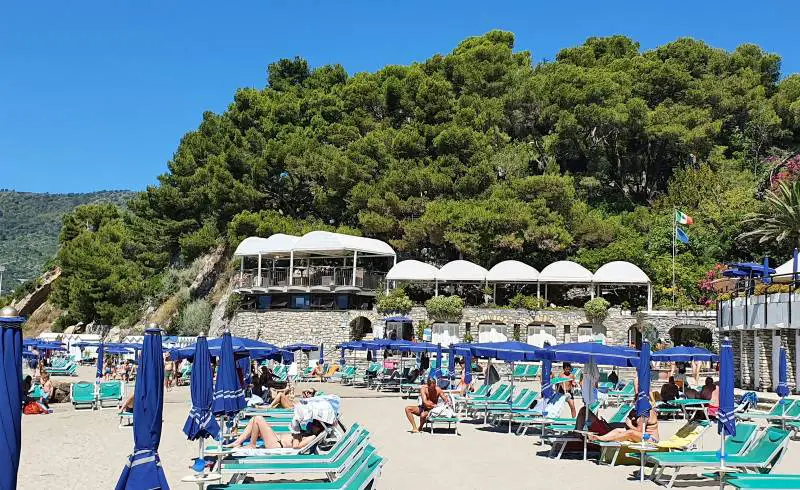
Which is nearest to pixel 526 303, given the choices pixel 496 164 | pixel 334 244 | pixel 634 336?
pixel 634 336

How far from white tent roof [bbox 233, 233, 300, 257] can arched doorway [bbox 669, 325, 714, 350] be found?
17.9m

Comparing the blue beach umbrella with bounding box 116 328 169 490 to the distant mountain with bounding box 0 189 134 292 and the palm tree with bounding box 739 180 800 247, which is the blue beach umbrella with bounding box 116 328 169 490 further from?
the distant mountain with bounding box 0 189 134 292

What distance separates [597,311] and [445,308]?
6.33m

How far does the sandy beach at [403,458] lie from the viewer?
9172mm

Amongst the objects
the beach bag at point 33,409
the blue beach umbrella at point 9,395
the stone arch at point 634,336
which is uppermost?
the blue beach umbrella at point 9,395

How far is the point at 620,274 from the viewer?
3328 cm

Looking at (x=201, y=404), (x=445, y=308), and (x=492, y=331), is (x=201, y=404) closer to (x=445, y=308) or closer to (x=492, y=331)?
(x=492, y=331)

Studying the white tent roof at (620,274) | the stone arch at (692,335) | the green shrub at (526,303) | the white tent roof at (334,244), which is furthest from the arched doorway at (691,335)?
the white tent roof at (334,244)

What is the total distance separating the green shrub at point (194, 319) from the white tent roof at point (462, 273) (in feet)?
47.2

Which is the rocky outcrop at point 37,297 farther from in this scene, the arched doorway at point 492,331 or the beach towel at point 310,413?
the beach towel at point 310,413

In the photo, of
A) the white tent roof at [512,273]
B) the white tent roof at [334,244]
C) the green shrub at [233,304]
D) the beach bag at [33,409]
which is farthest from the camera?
the green shrub at [233,304]

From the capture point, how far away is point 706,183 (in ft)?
129

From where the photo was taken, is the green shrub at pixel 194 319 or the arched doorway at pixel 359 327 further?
the green shrub at pixel 194 319

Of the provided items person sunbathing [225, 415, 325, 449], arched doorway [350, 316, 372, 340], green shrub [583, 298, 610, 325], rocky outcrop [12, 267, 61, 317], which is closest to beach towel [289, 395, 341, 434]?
person sunbathing [225, 415, 325, 449]
